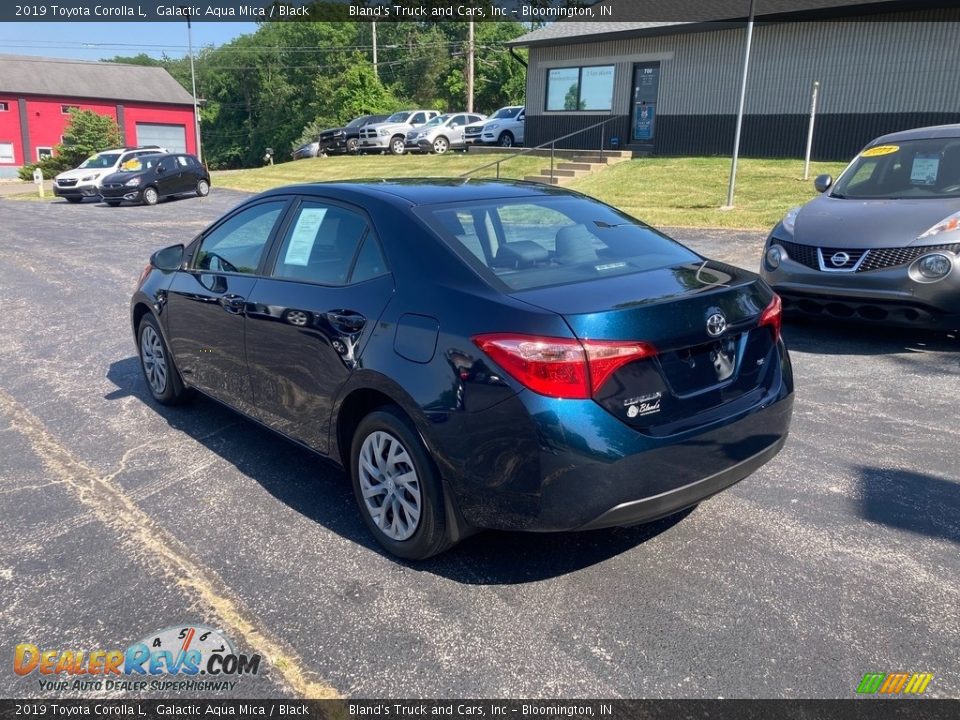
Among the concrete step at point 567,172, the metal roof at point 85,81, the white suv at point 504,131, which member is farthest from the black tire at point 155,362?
the metal roof at point 85,81

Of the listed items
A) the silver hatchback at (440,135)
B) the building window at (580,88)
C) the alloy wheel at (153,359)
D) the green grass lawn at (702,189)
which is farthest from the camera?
the silver hatchback at (440,135)

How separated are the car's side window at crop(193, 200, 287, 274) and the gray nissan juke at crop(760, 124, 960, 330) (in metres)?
4.54

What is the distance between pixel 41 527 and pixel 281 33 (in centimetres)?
8723

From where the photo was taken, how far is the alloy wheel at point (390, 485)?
11.1ft

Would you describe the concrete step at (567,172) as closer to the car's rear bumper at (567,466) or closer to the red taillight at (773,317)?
the red taillight at (773,317)

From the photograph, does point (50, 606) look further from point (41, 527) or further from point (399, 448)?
point (399, 448)

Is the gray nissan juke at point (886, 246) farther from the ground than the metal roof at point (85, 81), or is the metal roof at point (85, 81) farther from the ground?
the metal roof at point (85, 81)

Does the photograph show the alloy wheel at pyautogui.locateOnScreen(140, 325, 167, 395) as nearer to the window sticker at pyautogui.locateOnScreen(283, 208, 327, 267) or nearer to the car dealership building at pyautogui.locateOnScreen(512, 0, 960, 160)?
the window sticker at pyautogui.locateOnScreen(283, 208, 327, 267)

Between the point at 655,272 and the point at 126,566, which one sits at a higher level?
the point at 655,272

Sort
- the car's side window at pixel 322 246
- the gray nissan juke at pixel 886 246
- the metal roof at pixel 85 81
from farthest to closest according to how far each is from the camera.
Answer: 1. the metal roof at pixel 85 81
2. the gray nissan juke at pixel 886 246
3. the car's side window at pixel 322 246

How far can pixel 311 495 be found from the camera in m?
4.21

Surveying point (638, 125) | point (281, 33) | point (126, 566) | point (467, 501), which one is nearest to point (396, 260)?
point (467, 501)

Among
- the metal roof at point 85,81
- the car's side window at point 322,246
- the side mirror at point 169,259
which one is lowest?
the side mirror at point 169,259

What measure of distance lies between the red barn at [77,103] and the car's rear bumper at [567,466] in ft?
181
